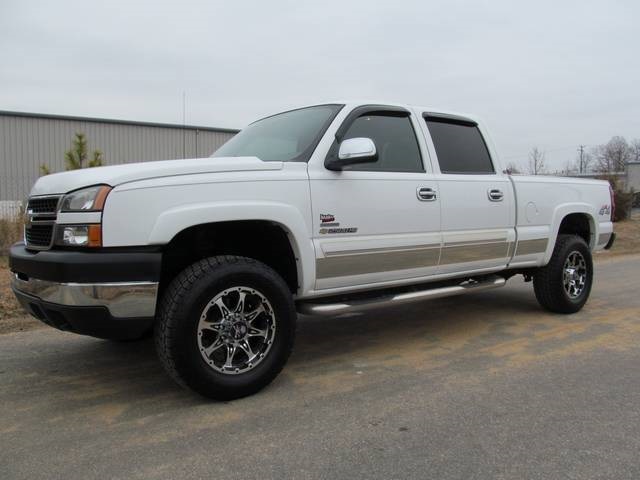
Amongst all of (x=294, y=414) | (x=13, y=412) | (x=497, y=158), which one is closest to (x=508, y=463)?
(x=294, y=414)

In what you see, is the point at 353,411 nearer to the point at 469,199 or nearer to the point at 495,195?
the point at 469,199

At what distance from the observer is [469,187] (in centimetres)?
474

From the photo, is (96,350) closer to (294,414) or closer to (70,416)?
(70,416)

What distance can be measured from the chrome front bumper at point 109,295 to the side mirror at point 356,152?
58.8 inches

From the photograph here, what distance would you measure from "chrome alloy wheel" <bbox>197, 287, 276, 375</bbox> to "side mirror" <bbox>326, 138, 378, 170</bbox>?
1.08m

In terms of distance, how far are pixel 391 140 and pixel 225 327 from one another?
82.7 inches

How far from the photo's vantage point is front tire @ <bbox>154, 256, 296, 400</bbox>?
3162mm

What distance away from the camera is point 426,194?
436cm

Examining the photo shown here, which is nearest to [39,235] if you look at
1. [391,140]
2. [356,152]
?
[356,152]

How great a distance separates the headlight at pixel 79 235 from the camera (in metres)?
3.00

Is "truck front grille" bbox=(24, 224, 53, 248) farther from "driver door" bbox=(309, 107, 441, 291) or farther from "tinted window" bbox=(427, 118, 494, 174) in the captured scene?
"tinted window" bbox=(427, 118, 494, 174)

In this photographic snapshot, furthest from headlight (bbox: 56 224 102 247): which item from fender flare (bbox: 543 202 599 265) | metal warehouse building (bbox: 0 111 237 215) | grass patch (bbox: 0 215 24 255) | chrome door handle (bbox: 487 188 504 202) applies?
metal warehouse building (bbox: 0 111 237 215)

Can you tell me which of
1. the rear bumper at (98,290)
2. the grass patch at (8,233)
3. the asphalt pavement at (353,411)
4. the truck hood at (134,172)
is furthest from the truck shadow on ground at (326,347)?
the grass patch at (8,233)

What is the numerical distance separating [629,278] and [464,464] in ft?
23.6
